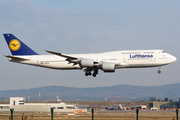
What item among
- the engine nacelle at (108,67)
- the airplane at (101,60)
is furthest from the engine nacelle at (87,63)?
the engine nacelle at (108,67)

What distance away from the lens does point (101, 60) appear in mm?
62000

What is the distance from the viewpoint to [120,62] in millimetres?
59469

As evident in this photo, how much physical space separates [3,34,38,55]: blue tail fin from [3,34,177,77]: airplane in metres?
2.00

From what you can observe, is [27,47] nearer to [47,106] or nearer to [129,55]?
[129,55]

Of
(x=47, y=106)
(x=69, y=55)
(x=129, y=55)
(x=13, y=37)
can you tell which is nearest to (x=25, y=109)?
(x=47, y=106)

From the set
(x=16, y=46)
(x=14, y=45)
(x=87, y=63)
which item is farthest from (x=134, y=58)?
(x=14, y=45)

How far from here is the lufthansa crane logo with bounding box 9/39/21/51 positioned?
7038 cm

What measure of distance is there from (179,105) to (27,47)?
4069 inches

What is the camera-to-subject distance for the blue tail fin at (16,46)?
228 feet

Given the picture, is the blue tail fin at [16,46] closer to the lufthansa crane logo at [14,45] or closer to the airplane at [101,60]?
the lufthansa crane logo at [14,45]

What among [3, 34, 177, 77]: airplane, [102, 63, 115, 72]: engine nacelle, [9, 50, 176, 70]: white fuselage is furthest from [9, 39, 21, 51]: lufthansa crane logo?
[102, 63, 115, 72]: engine nacelle

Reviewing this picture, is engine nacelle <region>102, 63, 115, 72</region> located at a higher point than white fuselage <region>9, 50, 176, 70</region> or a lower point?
lower

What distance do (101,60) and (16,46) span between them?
22.4 meters

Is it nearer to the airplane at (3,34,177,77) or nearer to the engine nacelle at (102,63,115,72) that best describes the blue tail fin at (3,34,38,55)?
the airplane at (3,34,177,77)
